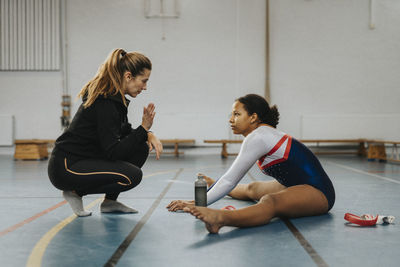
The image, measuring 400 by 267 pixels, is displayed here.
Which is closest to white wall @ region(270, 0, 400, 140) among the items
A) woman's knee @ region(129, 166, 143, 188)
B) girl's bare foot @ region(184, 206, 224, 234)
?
woman's knee @ region(129, 166, 143, 188)

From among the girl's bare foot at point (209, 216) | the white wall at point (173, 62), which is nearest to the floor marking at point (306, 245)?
the girl's bare foot at point (209, 216)

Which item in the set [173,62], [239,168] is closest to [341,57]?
[173,62]

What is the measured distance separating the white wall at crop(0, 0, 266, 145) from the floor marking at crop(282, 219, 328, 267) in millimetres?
7033

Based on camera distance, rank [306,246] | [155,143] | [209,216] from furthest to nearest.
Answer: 1. [155,143]
2. [209,216]
3. [306,246]

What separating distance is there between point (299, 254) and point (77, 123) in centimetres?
152

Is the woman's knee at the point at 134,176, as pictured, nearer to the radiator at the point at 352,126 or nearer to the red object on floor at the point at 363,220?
the red object on floor at the point at 363,220

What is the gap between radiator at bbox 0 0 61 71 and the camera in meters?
9.25

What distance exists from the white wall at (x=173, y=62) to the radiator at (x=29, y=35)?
0.92 ft

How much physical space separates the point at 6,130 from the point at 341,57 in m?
8.56

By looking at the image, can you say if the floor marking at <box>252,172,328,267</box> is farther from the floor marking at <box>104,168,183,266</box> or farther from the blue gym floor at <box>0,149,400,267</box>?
the floor marking at <box>104,168,183,266</box>

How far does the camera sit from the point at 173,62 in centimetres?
931

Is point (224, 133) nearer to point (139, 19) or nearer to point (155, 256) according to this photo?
point (139, 19)

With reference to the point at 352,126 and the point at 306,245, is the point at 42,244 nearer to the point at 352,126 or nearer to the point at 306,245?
the point at 306,245

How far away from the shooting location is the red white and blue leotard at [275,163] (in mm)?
2262
